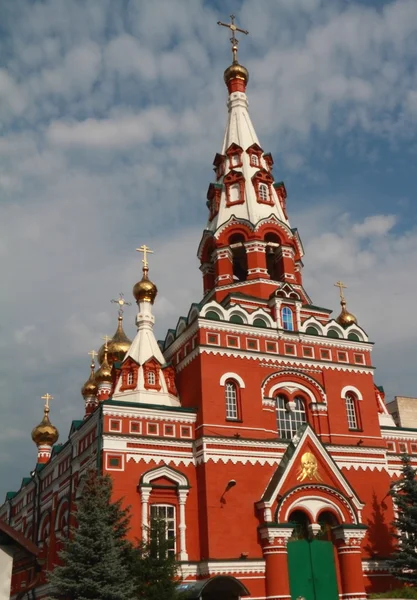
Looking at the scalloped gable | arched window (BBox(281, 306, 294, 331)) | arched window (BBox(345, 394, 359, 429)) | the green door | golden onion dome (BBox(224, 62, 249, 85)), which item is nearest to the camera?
the green door

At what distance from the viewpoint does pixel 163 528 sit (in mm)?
16297

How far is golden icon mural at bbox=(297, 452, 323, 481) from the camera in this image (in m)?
19.6

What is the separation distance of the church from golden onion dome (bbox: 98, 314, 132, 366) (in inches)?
244

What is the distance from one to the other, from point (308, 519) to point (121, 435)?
594 cm

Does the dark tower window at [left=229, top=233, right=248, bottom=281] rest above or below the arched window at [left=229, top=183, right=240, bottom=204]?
below

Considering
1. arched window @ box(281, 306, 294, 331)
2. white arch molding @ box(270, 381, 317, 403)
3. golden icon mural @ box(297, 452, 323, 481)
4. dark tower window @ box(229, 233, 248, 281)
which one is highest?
dark tower window @ box(229, 233, 248, 281)

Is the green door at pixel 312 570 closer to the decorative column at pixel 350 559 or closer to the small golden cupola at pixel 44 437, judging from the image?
the decorative column at pixel 350 559

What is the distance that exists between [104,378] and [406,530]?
1515cm

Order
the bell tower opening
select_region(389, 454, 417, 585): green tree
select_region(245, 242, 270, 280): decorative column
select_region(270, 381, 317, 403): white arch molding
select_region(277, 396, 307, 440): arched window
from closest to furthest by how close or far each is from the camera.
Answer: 1. select_region(389, 454, 417, 585): green tree
2. select_region(277, 396, 307, 440): arched window
3. select_region(270, 381, 317, 403): white arch molding
4. select_region(245, 242, 270, 280): decorative column
5. the bell tower opening

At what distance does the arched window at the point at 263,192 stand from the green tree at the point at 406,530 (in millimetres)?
10908

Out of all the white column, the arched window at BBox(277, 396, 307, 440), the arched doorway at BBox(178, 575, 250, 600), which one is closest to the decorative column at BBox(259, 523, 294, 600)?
the arched doorway at BBox(178, 575, 250, 600)

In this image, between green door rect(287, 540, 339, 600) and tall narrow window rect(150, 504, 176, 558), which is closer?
tall narrow window rect(150, 504, 176, 558)

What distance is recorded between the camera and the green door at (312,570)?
18.5 metres

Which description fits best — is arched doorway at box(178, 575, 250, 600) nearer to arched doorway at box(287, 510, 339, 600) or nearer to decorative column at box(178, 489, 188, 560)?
decorative column at box(178, 489, 188, 560)
